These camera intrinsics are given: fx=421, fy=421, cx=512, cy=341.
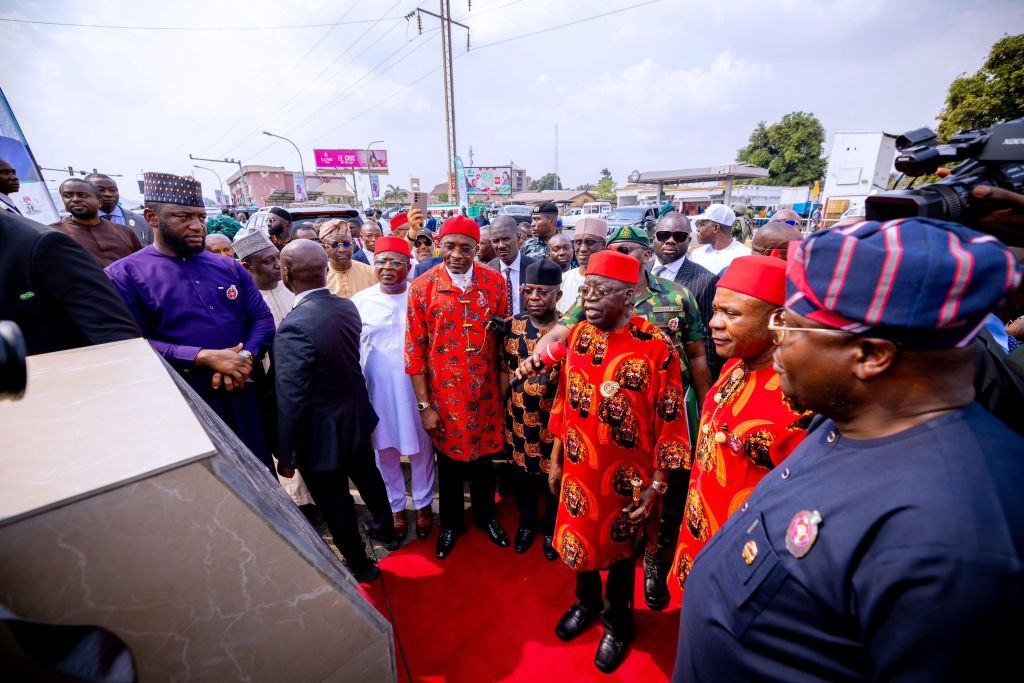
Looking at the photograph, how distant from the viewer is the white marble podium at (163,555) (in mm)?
614

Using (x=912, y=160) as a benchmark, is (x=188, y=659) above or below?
below

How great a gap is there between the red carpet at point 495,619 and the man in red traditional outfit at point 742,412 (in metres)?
0.96

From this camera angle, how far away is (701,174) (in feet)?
97.5

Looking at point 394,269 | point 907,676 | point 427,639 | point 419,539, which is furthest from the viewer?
point 419,539

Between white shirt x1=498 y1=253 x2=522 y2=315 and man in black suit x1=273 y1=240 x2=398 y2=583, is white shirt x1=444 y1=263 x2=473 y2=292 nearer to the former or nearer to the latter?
man in black suit x1=273 y1=240 x2=398 y2=583

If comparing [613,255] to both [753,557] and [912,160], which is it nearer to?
[912,160]

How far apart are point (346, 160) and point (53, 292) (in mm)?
54388

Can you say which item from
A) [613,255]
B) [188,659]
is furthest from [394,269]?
[188,659]

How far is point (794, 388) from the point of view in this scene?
97cm

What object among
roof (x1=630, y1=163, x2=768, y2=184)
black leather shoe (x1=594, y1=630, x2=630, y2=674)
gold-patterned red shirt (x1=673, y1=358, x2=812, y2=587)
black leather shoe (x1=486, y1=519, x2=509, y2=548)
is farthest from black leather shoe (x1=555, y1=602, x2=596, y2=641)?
roof (x1=630, y1=163, x2=768, y2=184)

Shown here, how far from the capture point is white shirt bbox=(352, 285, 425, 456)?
303 cm

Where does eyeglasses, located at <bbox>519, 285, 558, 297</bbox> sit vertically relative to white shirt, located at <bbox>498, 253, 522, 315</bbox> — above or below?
above

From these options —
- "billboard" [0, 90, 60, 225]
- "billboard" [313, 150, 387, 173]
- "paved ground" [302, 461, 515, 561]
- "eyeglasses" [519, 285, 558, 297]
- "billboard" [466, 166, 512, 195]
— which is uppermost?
"billboard" [313, 150, 387, 173]

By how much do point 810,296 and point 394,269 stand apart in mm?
2605
